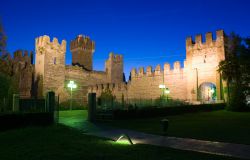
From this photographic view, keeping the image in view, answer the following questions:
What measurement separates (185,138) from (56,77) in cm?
3585

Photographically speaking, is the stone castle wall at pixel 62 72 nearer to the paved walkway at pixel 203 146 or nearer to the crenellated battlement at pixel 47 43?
the crenellated battlement at pixel 47 43

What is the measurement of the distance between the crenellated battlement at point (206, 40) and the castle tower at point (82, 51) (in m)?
28.8

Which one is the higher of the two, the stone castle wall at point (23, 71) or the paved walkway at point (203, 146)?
the stone castle wall at point (23, 71)

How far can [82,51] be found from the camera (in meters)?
60.4

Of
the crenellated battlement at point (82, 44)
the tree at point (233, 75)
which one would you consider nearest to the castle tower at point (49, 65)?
the crenellated battlement at point (82, 44)

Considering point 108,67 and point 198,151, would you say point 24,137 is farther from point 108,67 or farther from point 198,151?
point 108,67

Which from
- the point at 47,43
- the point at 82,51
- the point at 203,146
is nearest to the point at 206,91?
the point at 47,43

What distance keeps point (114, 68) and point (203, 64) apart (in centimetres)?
2569

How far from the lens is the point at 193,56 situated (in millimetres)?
36469

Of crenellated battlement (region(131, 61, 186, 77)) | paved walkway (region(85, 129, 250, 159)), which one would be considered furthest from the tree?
paved walkway (region(85, 129, 250, 159))

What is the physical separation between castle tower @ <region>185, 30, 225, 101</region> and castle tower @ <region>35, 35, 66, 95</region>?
21.1 metres

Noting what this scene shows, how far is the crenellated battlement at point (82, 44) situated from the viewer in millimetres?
60062

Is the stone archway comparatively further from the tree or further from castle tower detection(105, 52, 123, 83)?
castle tower detection(105, 52, 123, 83)

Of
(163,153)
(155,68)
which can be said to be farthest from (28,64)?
(163,153)
